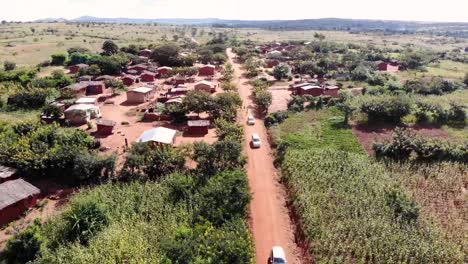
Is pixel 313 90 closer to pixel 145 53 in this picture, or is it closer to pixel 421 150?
pixel 421 150

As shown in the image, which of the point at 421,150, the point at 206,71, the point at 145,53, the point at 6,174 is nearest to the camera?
the point at 6,174

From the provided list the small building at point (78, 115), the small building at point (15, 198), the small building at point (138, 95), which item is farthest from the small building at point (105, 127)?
the small building at point (15, 198)

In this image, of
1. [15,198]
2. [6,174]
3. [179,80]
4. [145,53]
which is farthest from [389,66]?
[15,198]

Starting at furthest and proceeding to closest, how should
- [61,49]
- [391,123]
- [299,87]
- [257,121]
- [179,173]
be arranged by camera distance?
[61,49]
[299,87]
[257,121]
[391,123]
[179,173]

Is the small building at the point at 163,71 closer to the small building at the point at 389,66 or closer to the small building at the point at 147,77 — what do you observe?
the small building at the point at 147,77

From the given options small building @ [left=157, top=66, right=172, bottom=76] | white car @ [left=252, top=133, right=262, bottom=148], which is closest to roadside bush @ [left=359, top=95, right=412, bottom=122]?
white car @ [left=252, top=133, right=262, bottom=148]

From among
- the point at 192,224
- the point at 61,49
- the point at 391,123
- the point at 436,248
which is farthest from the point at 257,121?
the point at 61,49

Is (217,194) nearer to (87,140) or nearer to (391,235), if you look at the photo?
(391,235)
